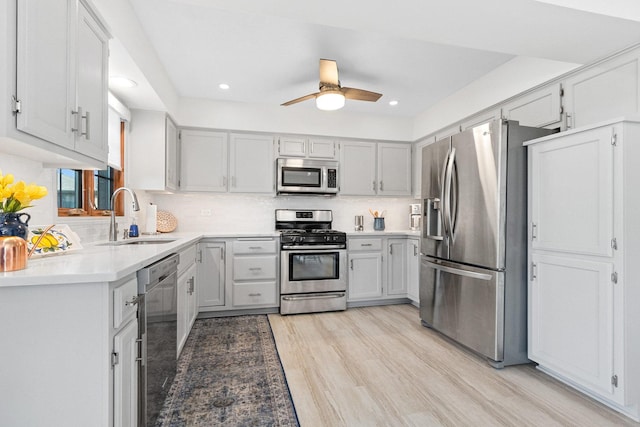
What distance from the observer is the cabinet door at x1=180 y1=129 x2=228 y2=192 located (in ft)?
12.8

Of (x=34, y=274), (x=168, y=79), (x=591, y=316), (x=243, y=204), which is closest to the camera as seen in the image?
(x=34, y=274)

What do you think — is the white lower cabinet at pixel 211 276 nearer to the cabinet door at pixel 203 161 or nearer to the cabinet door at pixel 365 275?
the cabinet door at pixel 203 161

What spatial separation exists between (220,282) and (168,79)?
2.23 m

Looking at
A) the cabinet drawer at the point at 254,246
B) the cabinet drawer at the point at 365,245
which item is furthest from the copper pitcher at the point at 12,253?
the cabinet drawer at the point at 365,245

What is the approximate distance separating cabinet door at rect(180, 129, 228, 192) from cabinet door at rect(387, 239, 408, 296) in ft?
7.48

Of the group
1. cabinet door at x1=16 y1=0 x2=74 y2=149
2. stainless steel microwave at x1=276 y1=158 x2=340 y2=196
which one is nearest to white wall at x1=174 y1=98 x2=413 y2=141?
stainless steel microwave at x1=276 y1=158 x2=340 y2=196

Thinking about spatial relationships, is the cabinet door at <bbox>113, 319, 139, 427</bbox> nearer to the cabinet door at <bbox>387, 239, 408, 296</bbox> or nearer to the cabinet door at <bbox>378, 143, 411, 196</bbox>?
the cabinet door at <bbox>387, 239, 408, 296</bbox>

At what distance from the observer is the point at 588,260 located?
2.04 meters

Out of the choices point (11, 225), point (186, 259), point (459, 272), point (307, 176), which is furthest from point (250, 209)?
point (11, 225)

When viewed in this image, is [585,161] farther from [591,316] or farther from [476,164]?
[591,316]

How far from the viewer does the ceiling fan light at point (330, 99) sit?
2.90m

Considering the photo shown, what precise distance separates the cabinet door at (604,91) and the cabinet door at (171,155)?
364 cm

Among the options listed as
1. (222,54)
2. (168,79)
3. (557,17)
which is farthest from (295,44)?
(557,17)

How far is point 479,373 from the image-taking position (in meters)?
2.38
